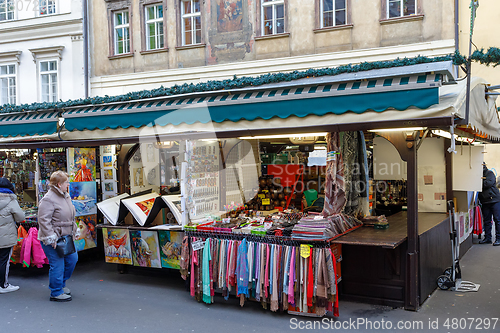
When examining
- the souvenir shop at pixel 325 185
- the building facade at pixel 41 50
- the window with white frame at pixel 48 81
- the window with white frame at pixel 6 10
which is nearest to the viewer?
the souvenir shop at pixel 325 185

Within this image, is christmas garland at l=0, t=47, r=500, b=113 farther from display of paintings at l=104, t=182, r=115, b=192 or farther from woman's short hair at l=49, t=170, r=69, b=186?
woman's short hair at l=49, t=170, r=69, b=186

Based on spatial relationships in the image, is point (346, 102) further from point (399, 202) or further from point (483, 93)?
point (399, 202)

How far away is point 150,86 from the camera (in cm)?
1627

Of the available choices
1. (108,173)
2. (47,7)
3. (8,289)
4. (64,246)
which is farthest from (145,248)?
(47,7)

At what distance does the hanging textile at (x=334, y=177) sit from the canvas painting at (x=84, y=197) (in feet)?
15.0

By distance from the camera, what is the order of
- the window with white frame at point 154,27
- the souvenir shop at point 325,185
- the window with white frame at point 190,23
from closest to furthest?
the souvenir shop at point 325,185 → the window with white frame at point 190,23 → the window with white frame at point 154,27

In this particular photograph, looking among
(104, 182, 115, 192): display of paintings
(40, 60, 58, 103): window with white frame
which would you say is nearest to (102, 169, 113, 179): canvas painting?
(104, 182, 115, 192): display of paintings

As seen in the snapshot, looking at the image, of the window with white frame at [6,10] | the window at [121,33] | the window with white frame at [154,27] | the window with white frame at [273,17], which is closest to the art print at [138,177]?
the window with white frame at [273,17]

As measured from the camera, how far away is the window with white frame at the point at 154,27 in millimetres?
16453

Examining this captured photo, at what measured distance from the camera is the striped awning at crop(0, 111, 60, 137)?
7.64 m

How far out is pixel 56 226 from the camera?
19.6ft

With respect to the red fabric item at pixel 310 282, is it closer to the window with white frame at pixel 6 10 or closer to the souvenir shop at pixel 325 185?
the souvenir shop at pixel 325 185

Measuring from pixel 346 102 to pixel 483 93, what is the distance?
3.09 meters

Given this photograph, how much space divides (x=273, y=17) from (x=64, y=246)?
37.1 ft
